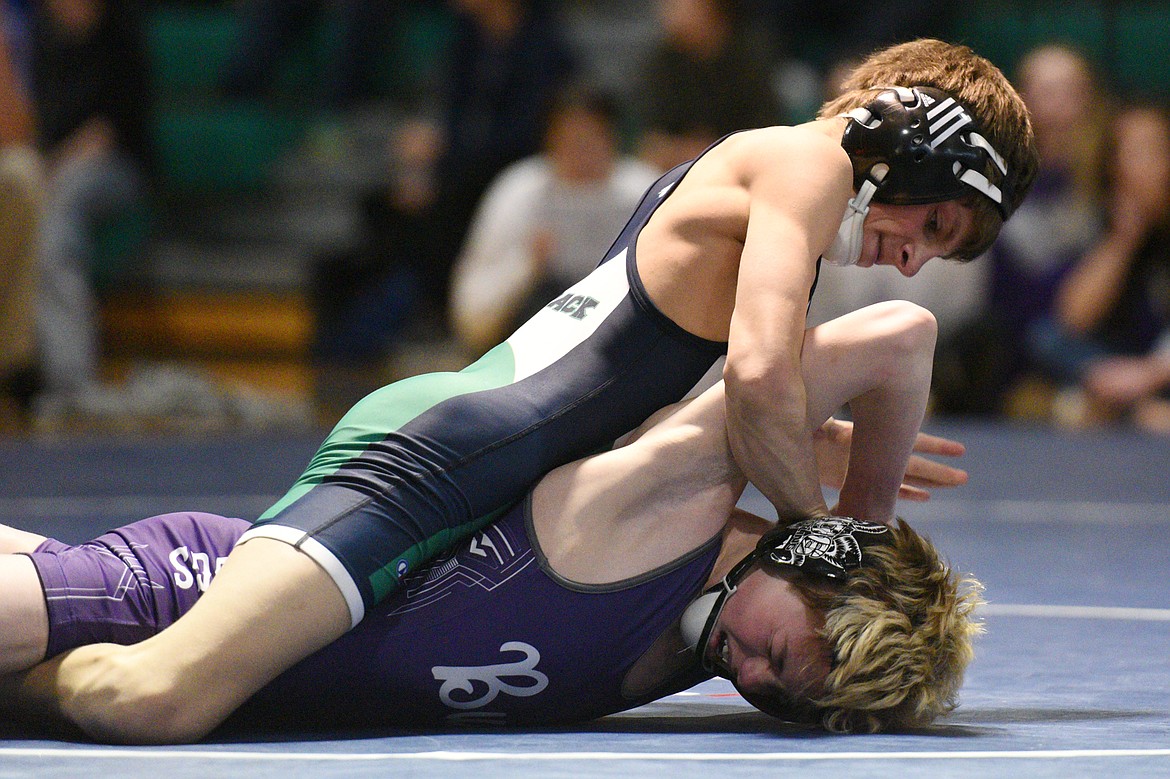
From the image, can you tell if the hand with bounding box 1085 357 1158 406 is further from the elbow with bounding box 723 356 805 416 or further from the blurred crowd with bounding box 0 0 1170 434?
the elbow with bounding box 723 356 805 416

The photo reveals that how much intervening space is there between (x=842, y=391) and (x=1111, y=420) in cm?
561

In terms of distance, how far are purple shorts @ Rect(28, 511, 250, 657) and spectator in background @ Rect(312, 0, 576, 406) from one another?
19.2 feet

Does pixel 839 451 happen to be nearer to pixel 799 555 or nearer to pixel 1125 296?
pixel 799 555

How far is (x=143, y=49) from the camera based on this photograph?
9102mm

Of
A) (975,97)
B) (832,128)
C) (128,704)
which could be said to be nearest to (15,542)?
(128,704)

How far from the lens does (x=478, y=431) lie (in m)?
2.70

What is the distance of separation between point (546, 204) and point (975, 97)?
4936 mm

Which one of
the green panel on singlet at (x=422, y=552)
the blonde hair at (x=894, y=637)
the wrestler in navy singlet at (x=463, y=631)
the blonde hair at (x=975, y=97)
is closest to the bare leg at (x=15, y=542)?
the wrestler in navy singlet at (x=463, y=631)

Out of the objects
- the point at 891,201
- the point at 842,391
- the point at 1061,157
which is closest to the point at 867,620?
the point at 842,391

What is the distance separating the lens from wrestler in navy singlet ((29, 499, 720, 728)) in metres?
2.66

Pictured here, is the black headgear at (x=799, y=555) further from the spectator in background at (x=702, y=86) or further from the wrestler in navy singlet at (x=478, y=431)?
the spectator in background at (x=702, y=86)

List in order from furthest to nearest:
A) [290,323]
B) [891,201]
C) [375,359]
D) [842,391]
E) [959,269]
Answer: [290,323]
[375,359]
[959,269]
[891,201]
[842,391]

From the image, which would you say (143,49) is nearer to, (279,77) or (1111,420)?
(279,77)

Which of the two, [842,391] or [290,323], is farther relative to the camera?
[290,323]
